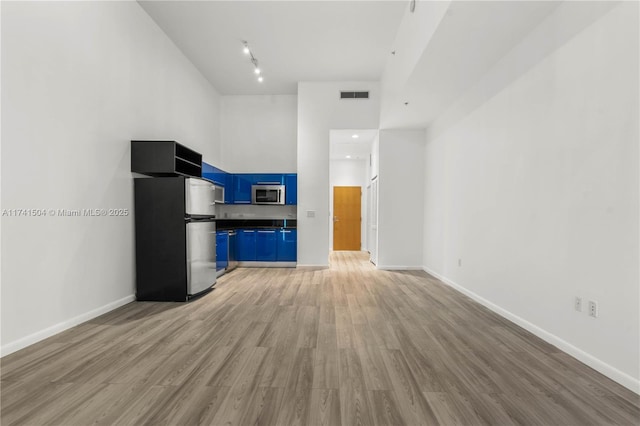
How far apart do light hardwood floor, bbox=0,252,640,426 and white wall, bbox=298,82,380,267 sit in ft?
9.03

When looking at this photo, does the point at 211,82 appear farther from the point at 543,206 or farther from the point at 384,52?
the point at 543,206

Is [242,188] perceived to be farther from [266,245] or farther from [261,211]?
[266,245]

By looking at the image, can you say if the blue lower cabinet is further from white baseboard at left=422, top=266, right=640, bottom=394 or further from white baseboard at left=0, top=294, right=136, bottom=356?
white baseboard at left=422, top=266, right=640, bottom=394

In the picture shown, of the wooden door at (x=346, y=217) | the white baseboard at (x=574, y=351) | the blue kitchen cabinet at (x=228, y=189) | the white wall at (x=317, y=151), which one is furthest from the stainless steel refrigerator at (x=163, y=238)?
the wooden door at (x=346, y=217)

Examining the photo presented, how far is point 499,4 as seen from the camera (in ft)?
7.54

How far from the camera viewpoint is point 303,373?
6.23ft

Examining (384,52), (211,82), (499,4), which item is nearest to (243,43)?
(211,82)

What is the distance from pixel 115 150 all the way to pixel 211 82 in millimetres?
3285

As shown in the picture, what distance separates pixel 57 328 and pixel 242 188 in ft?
13.3

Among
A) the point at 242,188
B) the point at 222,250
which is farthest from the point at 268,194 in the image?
the point at 222,250

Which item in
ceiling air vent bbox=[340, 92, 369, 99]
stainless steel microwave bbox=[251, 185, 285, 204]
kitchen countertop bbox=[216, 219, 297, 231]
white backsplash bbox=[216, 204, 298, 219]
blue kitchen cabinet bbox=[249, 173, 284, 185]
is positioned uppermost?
ceiling air vent bbox=[340, 92, 369, 99]

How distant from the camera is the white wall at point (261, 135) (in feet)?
21.2

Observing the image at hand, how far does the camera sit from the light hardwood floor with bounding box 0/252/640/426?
1511 mm

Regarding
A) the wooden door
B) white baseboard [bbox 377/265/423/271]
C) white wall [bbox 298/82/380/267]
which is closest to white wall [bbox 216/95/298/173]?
white wall [bbox 298/82/380/267]
